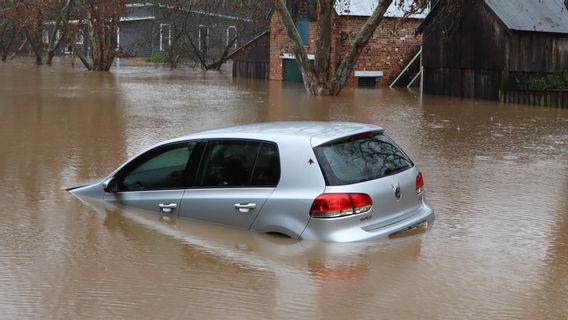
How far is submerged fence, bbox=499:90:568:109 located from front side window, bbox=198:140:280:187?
18.9 metres

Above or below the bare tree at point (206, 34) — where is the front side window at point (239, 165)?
below

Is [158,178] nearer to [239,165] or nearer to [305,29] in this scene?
[239,165]

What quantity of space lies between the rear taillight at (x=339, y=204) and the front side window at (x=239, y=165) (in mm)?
535

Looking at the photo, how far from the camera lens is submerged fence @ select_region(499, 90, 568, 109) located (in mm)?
24656

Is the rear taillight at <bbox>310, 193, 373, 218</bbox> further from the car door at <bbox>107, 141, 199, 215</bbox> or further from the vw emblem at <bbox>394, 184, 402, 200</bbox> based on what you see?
the car door at <bbox>107, 141, 199, 215</bbox>

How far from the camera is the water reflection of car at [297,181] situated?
279 inches

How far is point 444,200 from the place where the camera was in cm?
1011

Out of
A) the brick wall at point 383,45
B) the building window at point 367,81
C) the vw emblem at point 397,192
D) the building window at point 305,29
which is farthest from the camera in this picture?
the building window at point 305,29

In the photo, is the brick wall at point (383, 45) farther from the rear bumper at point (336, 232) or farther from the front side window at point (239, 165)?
the rear bumper at point (336, 232)

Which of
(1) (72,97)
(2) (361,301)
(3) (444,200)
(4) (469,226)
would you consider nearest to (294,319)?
(2) (361,301)

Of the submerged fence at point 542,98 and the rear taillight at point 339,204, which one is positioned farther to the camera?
the submerged fence at point 542,98

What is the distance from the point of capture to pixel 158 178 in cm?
848

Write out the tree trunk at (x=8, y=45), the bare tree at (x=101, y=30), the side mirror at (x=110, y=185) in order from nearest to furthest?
the side mirror at (x=110, y=185) → the bare tree at (x=101, y=30) → the tree trunk at (x=8, y=45)

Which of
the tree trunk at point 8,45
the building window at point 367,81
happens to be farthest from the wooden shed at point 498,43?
the tree trunk at point 8,45
